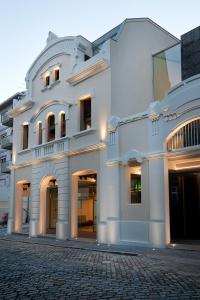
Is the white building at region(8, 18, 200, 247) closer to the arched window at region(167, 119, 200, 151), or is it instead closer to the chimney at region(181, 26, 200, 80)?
the arched window at region(167, 119, 200, 151)

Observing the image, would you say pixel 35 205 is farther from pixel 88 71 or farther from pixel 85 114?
pixel 88 71

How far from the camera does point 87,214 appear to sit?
78.7 feet

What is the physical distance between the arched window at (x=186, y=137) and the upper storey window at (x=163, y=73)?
18.0 ft

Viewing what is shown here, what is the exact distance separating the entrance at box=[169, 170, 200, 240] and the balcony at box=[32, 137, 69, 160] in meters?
6.10

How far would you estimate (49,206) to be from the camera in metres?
24.5

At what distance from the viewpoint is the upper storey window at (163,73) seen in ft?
59.8

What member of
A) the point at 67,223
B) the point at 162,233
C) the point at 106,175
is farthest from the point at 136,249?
the point at 67,223

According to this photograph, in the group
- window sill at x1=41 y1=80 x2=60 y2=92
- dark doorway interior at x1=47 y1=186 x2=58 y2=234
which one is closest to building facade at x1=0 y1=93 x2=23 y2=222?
dark doorway interior at x1=47 y1=186 x2=58 y2=234

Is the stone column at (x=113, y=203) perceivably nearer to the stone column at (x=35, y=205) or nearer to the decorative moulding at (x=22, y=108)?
the stone column at (x=35, y=205)

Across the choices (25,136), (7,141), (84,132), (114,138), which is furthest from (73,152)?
(7,141)

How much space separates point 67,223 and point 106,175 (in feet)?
13.2

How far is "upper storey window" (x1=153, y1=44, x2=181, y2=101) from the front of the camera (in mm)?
18234

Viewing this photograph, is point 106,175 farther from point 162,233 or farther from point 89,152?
point 162,233

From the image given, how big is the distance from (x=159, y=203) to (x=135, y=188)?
1857 mm
